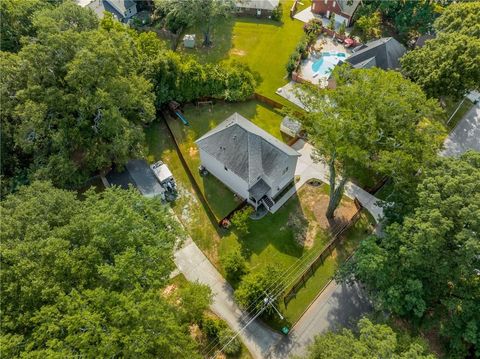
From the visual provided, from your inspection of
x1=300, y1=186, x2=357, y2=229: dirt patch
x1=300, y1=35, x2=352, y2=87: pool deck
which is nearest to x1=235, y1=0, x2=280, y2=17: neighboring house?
x1=300, y1=35, x2=352, y2=87: pool deck

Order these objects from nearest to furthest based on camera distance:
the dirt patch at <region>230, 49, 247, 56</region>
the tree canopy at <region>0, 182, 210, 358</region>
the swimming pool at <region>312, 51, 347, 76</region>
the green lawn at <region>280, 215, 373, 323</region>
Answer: the tree canopy at <region>0, 182, 210, 358</region>
the green lawn at <region>280, 215, 373, 323</region>
the swimming pool at <region>312, 51, 347, 76</region>
the dirt patch at <region>230, 49, 247, 56</region>

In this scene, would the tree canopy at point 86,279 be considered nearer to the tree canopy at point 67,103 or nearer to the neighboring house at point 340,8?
the tree canopy at point 67,103

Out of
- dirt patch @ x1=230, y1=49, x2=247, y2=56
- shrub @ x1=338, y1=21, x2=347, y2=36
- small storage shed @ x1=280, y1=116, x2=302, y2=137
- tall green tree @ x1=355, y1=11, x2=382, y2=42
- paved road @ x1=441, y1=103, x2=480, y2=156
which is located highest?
tall green tree @ x1=355, y1=11, x2=382, y2=42

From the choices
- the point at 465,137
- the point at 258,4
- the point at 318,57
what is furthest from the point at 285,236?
the point at 258,4

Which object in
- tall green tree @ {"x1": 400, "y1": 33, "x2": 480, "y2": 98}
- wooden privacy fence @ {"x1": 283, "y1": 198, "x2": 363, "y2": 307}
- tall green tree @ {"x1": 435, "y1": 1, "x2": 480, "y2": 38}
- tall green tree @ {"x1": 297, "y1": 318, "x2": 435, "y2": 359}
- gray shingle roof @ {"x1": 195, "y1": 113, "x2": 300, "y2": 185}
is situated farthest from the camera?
tall green tree @ {"x1": 435, "y1": 1, "x2": 480, "y2": 38}

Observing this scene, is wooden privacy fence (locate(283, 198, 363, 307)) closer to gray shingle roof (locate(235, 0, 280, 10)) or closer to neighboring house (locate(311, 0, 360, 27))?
neighboring house (locate(311, 0, 360, 27))

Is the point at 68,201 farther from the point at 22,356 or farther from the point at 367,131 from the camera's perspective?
the point at 367,131

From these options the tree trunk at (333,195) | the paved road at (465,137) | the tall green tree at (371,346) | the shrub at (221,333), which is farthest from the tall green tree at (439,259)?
the paved road at (465,137)
